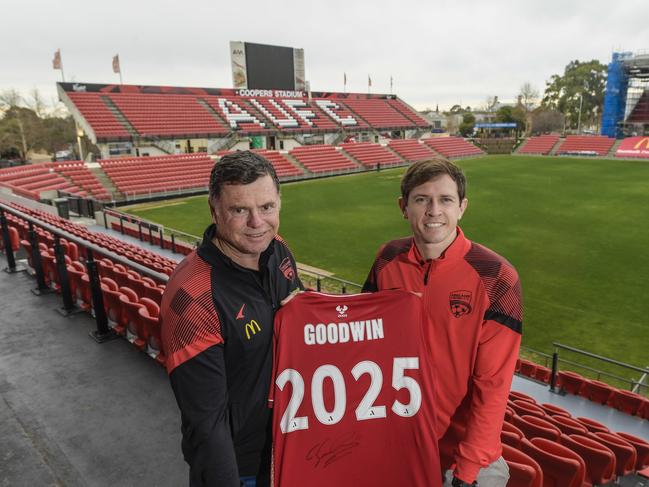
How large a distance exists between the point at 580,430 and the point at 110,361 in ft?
16.1

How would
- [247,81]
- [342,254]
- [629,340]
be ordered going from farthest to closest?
[247,81] < [342,254] < [629,340]

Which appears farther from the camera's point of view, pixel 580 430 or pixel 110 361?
pixel 580 430

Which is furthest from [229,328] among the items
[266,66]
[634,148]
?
[634,148]

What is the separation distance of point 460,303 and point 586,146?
6177 centimetres

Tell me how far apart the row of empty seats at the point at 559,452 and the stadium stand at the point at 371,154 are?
124ft

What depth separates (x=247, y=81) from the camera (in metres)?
48.9

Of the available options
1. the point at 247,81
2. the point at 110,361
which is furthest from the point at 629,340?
the point at 247,81

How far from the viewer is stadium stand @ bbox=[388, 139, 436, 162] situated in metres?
47.4

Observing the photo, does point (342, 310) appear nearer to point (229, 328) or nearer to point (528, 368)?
point (229, 328)

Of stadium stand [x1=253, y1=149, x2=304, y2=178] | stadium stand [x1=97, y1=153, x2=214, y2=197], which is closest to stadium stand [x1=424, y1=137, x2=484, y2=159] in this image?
stadium stand [x1=253, y1=149, x2=304, y2=178]

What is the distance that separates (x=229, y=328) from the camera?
5.93ft

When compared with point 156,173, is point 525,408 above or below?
below

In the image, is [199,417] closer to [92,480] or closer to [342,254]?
[92,480]

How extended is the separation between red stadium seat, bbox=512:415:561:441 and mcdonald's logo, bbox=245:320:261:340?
3.42m
